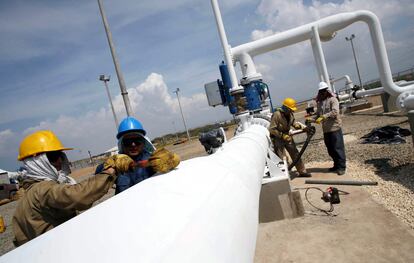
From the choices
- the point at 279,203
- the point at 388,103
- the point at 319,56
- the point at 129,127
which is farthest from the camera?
the point at 388,103

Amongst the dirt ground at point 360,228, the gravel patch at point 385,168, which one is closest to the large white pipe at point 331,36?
the gravel patch at point 385,168

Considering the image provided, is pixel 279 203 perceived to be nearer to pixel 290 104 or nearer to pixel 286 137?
pixel 286 137

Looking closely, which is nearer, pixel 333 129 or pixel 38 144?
pixel 38 144

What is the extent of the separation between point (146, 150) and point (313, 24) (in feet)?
22.3

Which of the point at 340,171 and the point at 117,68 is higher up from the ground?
the point at 117,68

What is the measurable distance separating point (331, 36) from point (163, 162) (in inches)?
321

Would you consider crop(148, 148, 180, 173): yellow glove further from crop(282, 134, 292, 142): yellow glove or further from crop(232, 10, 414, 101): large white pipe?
crop(232, 10, 414, 101): large white pipe

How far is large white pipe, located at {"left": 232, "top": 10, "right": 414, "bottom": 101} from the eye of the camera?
7445 millimetres

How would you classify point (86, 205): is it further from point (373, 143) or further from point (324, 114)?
point (373, 143)

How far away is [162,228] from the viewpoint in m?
1.01

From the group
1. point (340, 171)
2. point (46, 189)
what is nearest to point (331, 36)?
point (340, 171)

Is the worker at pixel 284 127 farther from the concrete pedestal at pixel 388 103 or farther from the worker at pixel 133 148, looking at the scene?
the concrete pedestal at pixel 388 103

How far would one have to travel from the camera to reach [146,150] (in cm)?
289

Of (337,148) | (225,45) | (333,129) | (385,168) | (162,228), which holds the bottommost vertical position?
(385,168)
